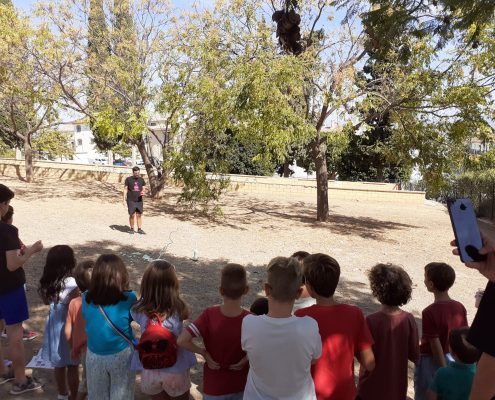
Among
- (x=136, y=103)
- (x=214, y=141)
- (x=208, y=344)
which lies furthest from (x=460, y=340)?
(x=136, y=103)

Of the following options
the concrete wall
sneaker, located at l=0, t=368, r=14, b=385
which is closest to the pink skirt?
sneaker, located at l=0, t=368, r=14, b=385

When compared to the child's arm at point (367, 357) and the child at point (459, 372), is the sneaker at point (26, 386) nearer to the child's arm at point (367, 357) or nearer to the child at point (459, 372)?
the child's arm at point (367, 357)

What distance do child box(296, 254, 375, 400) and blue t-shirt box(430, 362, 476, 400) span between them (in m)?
0.43

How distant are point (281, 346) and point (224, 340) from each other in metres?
0.47

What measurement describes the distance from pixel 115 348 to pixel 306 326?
1.32 m

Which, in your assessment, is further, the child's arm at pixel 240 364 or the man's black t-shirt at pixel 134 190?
the man's black t-shirt at pixel 134 190

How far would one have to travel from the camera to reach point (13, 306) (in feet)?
11.4

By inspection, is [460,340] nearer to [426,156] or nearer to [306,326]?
[306,326]

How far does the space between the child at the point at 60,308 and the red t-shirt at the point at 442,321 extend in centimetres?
245

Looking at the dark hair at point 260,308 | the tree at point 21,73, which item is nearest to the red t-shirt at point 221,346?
the dark hair at point 260,308

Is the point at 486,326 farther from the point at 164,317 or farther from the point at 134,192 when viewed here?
the point at 134,192

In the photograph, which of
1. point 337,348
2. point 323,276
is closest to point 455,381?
point 337,348

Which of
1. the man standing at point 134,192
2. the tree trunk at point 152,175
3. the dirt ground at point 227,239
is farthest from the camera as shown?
the tree trunk at point 152,175

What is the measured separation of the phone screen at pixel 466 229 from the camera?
5.74 feet
